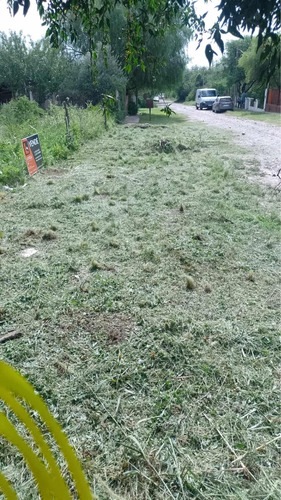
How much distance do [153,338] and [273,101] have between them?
3574 cm

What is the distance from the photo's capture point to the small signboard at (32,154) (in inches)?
300

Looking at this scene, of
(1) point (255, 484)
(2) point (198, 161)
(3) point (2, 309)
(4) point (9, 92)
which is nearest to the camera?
(1) point (255, 484)

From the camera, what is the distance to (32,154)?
7902 millimetres

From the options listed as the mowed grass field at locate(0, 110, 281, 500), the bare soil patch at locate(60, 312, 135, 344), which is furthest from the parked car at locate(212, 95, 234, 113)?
the bare soil patch at locate(60, 312, 135, 344)

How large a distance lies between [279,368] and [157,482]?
1.17 metres

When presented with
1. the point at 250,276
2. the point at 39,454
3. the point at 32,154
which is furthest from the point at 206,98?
the point at 39,454

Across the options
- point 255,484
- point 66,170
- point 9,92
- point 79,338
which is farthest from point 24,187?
point 9,92

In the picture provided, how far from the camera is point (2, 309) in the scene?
2941mm

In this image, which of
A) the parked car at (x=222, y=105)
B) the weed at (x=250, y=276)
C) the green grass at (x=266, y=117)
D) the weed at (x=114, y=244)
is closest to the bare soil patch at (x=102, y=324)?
the weed at (x=250, y=276)

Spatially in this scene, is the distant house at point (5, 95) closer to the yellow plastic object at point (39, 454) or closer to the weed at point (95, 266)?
the weed at point (95, 266)

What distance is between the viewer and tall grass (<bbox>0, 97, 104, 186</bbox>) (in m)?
7.67

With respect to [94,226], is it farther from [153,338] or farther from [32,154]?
[32,154]

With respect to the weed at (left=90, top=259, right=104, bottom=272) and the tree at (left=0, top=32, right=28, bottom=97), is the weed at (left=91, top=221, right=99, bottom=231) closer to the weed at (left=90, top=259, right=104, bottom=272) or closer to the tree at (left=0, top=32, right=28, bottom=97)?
the weed at (left=90, top=259, right=104, bottom=272)

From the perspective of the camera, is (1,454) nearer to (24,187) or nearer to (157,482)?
(157,482)
